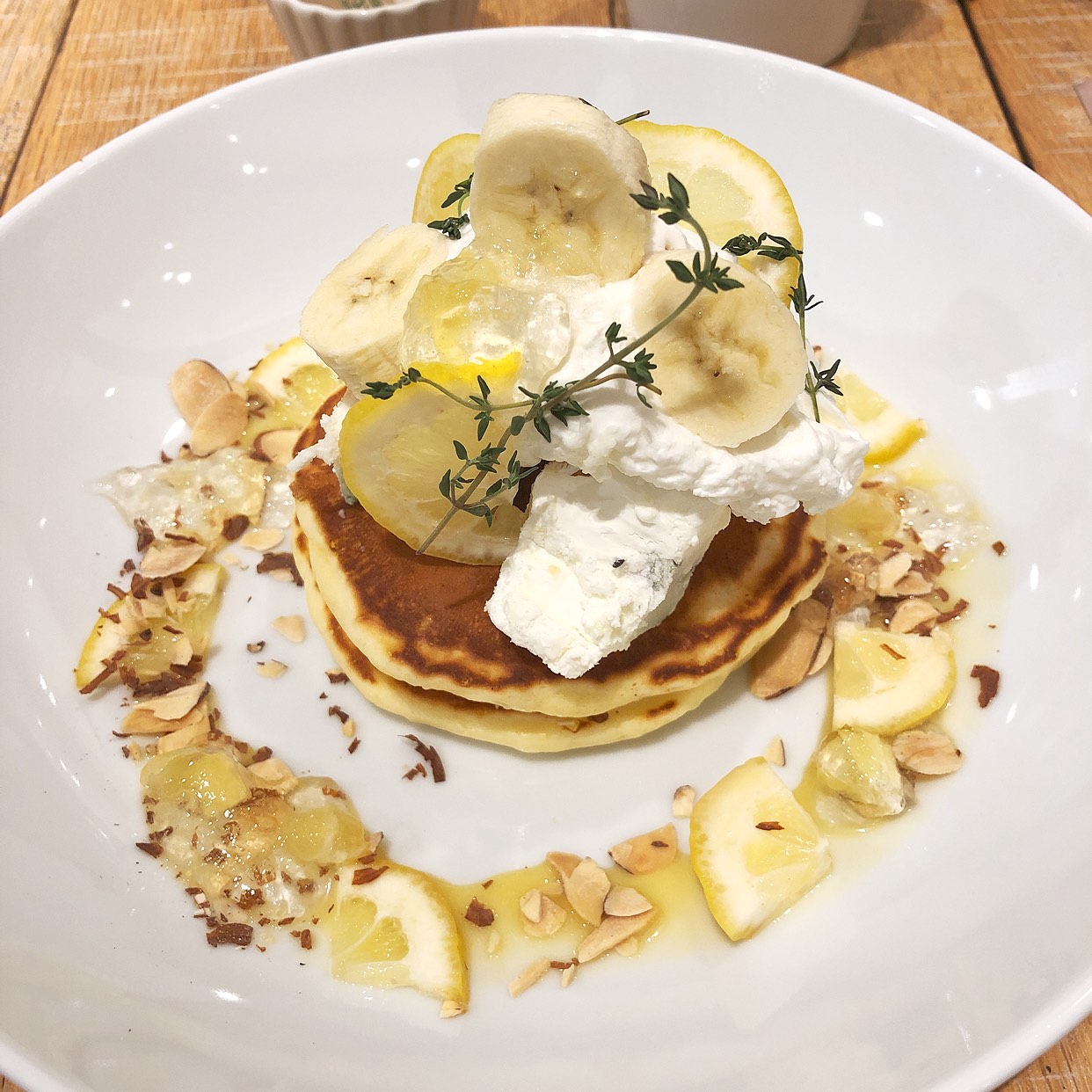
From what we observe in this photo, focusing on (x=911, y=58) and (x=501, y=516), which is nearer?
(x=501, y=516)

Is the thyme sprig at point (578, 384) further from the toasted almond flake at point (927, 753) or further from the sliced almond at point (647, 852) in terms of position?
the toasted almond flake at point (927, 753)

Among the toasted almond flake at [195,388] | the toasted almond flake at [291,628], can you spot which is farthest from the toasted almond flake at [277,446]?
the toasted almond flake at [291,628]

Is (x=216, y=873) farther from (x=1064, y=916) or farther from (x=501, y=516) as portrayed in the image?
(x=1064, y=916)

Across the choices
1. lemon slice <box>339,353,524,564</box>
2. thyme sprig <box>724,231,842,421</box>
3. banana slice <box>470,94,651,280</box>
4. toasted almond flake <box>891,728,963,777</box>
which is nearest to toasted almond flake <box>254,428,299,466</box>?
lemon slice <box>339,353,524,564</box>

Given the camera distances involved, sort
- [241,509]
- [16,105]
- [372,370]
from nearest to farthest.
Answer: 1. [372,370]
2. [241,509]
3. [16,105]

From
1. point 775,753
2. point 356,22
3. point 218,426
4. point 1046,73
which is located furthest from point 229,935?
point 1046,73

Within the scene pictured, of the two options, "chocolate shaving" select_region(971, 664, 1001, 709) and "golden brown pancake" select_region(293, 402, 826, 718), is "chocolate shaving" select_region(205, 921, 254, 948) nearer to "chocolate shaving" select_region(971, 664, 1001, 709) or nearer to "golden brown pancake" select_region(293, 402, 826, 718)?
"golden brown pancake" select_region(293, 402, 826, 718)

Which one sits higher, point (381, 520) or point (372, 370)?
point (372, 370)

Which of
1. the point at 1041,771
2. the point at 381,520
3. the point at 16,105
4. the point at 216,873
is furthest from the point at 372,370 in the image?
the point at 16,105
